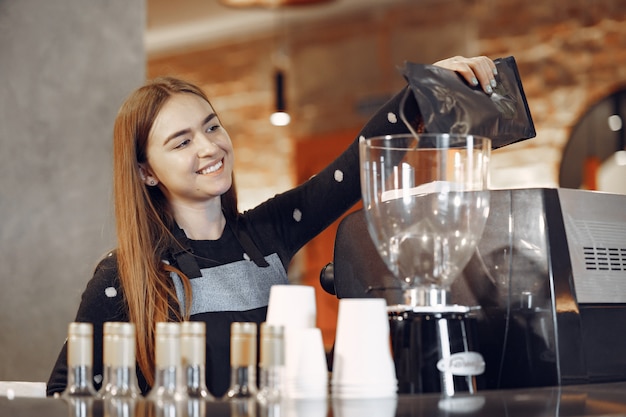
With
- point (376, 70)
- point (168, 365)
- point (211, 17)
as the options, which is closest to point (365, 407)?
point (168, 365)

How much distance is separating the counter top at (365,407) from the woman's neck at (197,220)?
2.91 ft

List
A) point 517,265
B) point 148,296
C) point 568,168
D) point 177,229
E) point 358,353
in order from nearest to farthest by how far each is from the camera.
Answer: point 358,353 < point 517,265 < point 148,296 < point 177,229 < point 568,168

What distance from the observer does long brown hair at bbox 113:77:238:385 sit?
1.84m

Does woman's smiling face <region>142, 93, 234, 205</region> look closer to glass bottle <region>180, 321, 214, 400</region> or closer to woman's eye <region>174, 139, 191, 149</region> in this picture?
woman's eye <region>174, 139, 191, 149</region>

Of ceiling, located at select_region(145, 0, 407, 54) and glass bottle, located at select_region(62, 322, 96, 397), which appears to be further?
ceiling, located at select_region(145, 0, 407, 54)

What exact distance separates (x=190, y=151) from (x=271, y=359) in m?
0.97

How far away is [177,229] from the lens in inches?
80.4

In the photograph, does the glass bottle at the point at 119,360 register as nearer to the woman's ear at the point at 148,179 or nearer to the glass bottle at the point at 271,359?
the glass bottle at the point at 271,359

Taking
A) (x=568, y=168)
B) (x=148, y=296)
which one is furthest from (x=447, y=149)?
(x=568, y=168)

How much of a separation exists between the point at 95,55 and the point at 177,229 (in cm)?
122

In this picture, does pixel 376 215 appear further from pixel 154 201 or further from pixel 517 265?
pixel 154 201

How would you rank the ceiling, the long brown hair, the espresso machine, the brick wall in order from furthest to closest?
the ceiling < the brick wall < the long brown hair < the espresso machine

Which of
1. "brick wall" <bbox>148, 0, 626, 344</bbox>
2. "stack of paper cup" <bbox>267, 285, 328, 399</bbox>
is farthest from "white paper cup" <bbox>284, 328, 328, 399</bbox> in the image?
"brick wall" <bbox>148, 0, 626, 344</bbox>

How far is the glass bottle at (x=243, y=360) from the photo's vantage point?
3.48 ft
